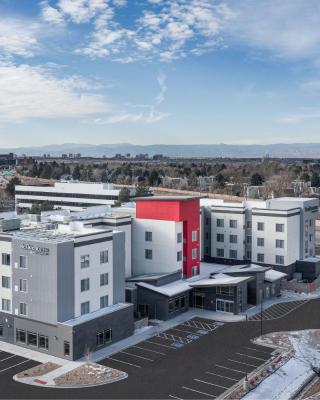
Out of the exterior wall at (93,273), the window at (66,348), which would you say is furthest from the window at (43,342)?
the exterior wall at (93,273)

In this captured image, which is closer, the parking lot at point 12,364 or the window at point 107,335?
the parking lot at point 12,364

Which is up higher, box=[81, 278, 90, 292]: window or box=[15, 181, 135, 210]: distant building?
box=[15, 181, 135, 210]: distant building

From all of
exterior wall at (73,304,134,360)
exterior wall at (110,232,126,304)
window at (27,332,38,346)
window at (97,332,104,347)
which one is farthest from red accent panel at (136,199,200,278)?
window at (27,332,38,346)

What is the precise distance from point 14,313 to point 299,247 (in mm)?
31016

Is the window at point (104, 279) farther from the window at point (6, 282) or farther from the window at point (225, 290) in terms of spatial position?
the window at point (225, 290)

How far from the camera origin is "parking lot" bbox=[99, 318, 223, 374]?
29422 mm

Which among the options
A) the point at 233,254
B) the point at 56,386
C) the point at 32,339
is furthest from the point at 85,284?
the point at 233,254

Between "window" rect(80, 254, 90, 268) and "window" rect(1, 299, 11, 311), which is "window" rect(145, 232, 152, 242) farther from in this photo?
"window" rect(1, 299, 11, 311)

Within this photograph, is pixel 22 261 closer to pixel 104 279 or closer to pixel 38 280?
pixel 38 280

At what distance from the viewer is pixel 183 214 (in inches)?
1732

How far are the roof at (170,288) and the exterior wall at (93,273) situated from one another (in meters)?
4.92

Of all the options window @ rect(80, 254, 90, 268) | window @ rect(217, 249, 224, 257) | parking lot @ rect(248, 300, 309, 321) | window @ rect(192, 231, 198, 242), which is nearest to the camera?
window @ rect(80, 254, 90, 268)

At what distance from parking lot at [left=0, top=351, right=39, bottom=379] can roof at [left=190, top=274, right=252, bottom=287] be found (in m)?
15.6

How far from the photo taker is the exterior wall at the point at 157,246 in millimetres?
43031
